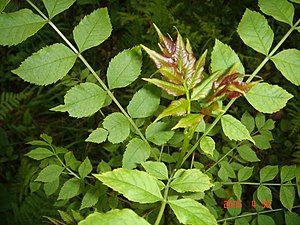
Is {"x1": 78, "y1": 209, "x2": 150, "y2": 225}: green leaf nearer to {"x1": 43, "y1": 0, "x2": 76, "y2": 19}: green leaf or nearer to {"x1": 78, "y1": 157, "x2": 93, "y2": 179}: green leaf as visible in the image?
{"x1": 43, "y1": 0, "x2": 76, "y2": 19}: green leaf

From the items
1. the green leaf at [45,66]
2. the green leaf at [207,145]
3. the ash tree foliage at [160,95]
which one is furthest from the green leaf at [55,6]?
the green leaf at [207,145]

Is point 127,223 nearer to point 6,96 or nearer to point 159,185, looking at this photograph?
point 159,185

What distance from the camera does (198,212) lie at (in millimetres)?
867

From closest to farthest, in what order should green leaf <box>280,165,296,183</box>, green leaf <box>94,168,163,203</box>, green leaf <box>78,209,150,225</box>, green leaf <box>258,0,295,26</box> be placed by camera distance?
green leaf <box>78,209,150,225</box>, green leaf <box>94,168,163,203</box>, green leaf <box>258,0,295,26</box>, green leaf <box>280,165,296,183</box>

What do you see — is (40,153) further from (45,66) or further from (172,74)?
(172,74)

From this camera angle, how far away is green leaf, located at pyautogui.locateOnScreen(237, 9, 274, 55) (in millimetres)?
1228

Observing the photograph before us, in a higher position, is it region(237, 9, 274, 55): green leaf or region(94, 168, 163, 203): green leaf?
region(94, 168, 163, 203): green leaf

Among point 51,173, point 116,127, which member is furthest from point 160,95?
point 51,173

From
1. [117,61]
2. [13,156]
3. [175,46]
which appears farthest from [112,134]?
[13,156]

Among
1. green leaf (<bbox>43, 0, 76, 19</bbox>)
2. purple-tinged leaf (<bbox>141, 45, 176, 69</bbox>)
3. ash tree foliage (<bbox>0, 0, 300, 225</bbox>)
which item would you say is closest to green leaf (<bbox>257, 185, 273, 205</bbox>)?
ash tree foliage (<bbox>0, 0, 300, 225</bbox>)

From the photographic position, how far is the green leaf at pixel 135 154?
1.23 metres

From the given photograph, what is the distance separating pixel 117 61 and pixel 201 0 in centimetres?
208

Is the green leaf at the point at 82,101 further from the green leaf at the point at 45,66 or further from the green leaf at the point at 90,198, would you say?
the green leaf at the point at 90,198

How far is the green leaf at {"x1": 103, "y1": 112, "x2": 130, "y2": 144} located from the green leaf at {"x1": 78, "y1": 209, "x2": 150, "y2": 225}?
1.46 feet
